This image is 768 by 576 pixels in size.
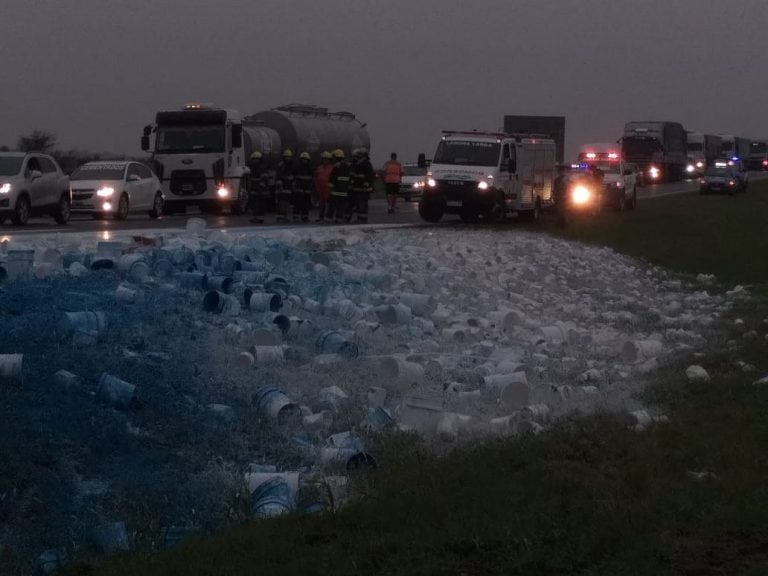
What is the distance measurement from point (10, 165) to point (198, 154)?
840cm

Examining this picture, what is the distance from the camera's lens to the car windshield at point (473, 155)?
32812mm

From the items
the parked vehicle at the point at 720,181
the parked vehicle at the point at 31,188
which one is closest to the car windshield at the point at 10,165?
the parked vehicle at the point at 31,188

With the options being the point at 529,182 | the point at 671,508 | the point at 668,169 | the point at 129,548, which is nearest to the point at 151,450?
the point at 129,548

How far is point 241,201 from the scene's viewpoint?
38281 mm

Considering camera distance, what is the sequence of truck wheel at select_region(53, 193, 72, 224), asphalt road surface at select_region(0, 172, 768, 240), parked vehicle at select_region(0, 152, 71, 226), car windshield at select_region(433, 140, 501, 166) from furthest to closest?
car windshield at select_region(433, 140, 501, 166), truck wheel at select_region(53, 193, 72, 224), parked vehicle at select_region(0, 152, 71, 226), asphalt road surface at select_region(0, 172, 768, 240)

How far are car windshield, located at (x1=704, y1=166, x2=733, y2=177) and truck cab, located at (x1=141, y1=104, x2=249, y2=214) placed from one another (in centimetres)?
3605

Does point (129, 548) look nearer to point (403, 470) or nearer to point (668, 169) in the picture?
point (403, 470)

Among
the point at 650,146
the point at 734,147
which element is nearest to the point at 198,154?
the point at 650,146

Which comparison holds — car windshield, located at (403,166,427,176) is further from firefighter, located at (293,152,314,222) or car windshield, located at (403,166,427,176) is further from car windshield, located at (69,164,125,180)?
firefighter, located at (293,152,314,222)

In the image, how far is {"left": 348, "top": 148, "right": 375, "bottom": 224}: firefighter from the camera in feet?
99.5

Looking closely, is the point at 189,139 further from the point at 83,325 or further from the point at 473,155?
the point at 83,325

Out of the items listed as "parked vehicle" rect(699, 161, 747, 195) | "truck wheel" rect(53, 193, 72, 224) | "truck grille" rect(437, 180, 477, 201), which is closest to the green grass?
"truck grille" rect(437, 180, 477, 201)

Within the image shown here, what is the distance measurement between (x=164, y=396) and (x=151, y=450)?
927 millimetres

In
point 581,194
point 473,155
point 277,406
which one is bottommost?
point 277,406
